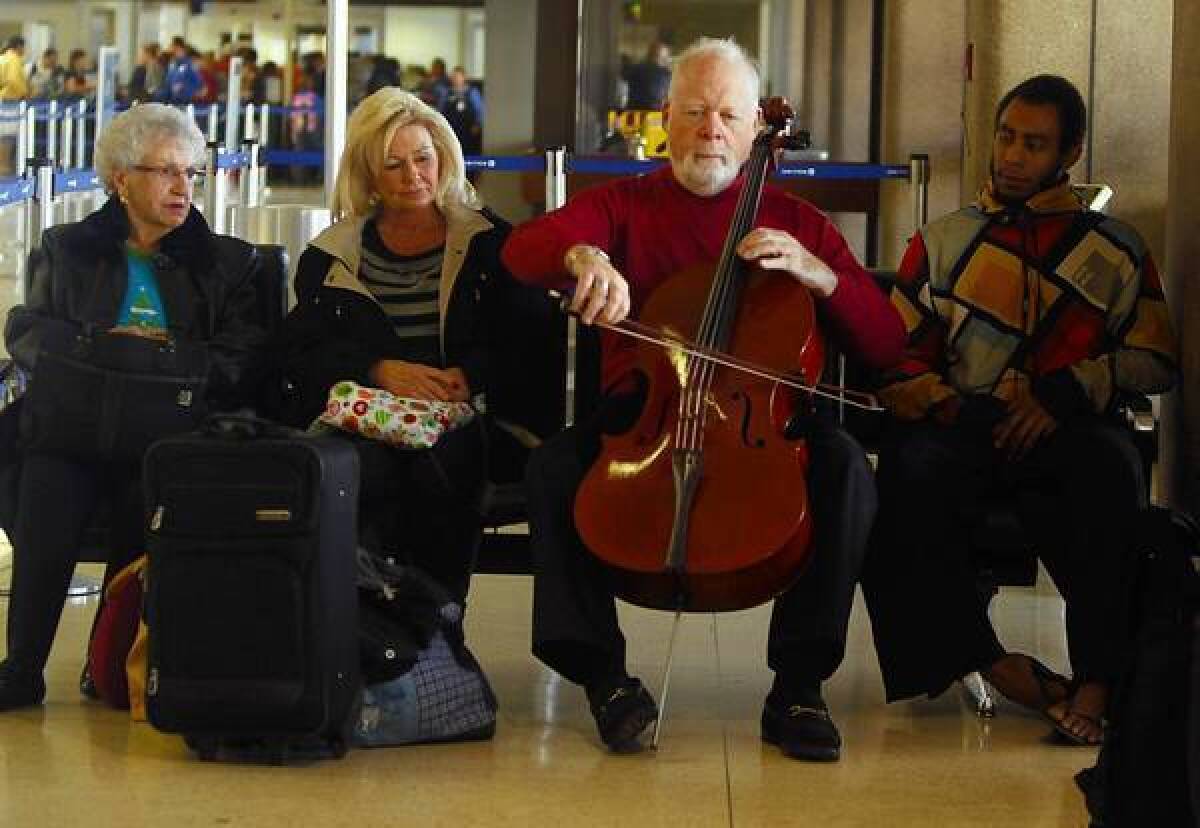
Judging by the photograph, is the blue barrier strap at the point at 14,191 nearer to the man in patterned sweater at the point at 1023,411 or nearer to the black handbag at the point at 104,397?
the black handbag at the point at 104,397

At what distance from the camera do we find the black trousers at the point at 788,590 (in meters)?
3.97

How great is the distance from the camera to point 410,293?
4402mm

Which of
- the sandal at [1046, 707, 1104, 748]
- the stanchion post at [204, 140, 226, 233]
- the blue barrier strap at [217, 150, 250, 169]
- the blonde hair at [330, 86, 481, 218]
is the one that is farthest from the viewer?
the blue barrier strap at [217, 150, 250, 169]

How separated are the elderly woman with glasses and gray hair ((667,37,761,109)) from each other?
93 cm

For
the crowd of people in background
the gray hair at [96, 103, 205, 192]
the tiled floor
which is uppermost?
the crowd of people in background

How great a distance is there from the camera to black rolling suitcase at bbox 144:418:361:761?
3848mm

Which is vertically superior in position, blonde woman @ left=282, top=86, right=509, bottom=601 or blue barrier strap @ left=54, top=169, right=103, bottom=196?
blue barrier strap @ left=54, top=169, right=103, bottom=196

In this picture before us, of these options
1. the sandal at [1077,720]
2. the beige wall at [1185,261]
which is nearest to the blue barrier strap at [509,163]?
the beige wall at [1185,261]

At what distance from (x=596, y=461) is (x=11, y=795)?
111 cm

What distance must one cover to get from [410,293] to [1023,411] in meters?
1.16

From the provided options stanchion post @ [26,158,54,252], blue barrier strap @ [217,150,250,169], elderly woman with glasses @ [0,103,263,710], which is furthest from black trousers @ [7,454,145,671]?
blue barrier strap @ [217,150,250,169]

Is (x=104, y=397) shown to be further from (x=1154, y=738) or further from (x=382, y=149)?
(x=1154, y=738)

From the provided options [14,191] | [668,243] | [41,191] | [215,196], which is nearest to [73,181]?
[14,191]

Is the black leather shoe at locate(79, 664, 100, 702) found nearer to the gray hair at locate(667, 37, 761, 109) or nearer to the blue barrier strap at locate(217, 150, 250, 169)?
the gray hair at locate(667, 37, 761, 109)
